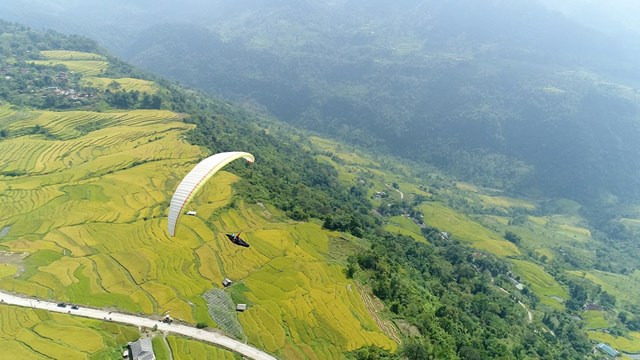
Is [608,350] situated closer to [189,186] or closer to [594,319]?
[594,319]

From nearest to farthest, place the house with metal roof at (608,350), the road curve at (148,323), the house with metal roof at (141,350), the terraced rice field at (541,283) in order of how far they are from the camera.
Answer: the house with metal roof at (141,350), the road curve at (148,323), the house with metal roof at (608,350), the terraced rice field at (541,283)

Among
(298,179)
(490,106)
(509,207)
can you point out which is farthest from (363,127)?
(298,179)

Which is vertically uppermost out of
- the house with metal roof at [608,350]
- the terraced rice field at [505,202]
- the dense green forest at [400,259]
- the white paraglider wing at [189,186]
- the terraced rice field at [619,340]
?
the white paraglider wing at [189,186]

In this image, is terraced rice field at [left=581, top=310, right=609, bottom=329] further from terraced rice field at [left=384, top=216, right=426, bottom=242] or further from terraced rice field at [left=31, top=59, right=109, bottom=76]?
terraced rice field at [left=31, top=59, right=109, bottom=76]

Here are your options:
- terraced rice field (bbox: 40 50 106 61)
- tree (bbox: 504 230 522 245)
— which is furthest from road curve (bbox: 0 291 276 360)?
terraced rice field (bbox: 40 50 106 61)

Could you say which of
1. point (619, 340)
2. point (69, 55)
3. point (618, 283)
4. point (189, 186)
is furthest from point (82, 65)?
point (618, 283)

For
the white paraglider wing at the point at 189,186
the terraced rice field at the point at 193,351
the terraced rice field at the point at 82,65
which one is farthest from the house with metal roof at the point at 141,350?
the terraced rice field at the point at 82,65

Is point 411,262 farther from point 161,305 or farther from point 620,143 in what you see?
point 620,143

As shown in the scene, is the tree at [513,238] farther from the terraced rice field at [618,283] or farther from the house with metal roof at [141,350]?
the house with metal roof at [141,350]
